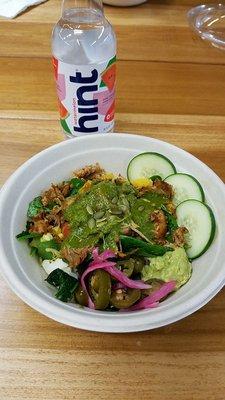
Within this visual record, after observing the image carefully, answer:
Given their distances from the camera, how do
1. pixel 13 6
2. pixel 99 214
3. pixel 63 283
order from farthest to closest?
pixel 13 6, pixel 99 214, pixel 63 283

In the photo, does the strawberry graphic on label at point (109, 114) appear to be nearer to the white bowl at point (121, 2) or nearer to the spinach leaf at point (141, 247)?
the spinach leaf at point (141, 247)

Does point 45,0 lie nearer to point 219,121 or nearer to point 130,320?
point 219,121

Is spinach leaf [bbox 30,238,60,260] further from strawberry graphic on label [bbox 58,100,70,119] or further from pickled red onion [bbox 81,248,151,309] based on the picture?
strawberry graphic on label [bbox 58,100,70,119]

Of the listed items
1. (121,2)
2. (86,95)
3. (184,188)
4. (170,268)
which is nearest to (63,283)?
(170,268)

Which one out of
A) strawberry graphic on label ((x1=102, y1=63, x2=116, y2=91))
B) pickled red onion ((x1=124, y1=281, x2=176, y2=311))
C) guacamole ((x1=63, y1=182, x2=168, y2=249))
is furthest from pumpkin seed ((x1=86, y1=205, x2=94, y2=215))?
strawberry graphic on label ((x1=102, y1=63, x2=116, y2=91))

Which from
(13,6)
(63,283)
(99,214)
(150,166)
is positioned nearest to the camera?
(63,283)

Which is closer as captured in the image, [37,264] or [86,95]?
[37,264]

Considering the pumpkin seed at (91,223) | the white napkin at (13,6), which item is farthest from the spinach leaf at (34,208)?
the white napkin at (13,6)

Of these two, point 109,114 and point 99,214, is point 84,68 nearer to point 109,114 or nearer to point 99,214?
point 109,114
